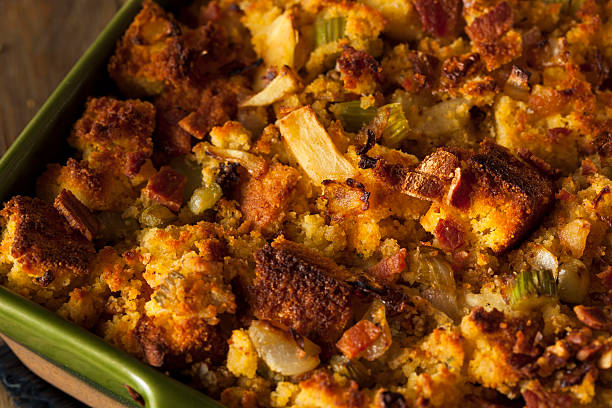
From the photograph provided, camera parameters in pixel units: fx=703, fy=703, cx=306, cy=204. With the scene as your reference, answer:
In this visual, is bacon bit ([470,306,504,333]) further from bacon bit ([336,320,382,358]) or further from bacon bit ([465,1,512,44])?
bacon bit ([465,1,512,44])

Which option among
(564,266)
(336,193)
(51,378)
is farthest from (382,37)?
(51,378)

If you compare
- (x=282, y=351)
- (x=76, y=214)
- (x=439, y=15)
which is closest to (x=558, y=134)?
(x=439, y=15)

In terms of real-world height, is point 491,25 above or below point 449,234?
above

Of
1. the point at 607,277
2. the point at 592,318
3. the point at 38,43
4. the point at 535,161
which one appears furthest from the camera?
the point at 38,43

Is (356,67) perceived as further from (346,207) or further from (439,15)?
(346,207)

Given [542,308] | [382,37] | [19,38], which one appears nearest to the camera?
[542,308]

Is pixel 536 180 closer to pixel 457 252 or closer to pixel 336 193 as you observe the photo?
pixel 457 252

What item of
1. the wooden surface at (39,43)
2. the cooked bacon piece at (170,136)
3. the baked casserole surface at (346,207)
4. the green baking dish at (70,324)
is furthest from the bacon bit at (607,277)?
the wooden surface at (39,43)
